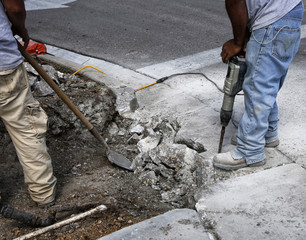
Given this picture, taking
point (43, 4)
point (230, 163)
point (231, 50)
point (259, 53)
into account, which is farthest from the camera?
point (43, 4)

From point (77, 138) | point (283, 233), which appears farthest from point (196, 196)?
point (77, 138)

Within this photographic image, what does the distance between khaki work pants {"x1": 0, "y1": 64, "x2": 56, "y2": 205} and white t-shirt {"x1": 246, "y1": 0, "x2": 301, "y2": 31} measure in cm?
174

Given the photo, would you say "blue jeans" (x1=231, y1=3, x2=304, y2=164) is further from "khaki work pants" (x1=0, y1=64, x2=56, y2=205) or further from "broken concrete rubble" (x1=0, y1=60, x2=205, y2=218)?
"khaki work pants" (x1=0, y1=64, x2=56, y2=205)

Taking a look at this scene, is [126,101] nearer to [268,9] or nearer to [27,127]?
[27,127]

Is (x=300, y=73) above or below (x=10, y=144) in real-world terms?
above

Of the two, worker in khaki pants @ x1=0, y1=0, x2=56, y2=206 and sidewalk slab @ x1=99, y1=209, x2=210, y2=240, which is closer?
sidewalk slab @ x1=99, y1=209, x2=210, y2=240

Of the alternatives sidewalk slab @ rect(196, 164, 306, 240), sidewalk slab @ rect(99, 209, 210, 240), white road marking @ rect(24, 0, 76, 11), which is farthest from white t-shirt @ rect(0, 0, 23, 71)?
white road marking @ rect(24, 0, 76, 11)

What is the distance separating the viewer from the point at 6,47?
8.43 feet

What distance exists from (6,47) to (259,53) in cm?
180

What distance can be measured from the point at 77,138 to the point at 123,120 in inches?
22.0

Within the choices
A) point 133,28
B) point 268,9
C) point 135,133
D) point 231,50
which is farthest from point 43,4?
point 268,9

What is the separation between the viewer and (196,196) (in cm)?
280

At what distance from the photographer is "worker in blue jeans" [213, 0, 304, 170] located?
8.64 feet

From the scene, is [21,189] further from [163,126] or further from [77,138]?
[163,126]
